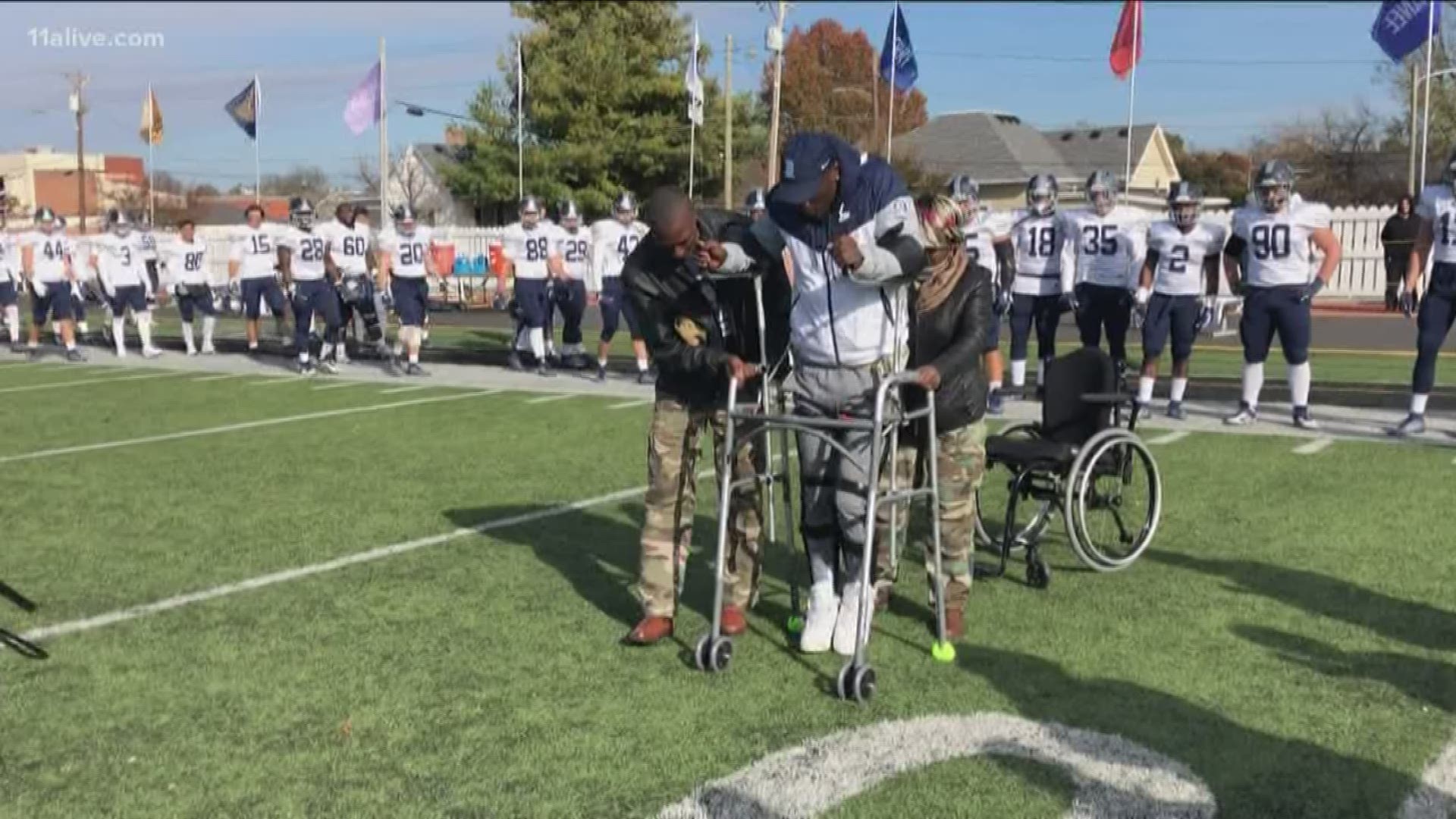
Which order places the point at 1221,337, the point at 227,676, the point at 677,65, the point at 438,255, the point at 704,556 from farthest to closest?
the point at 677,65 → the point at 438,255 → the point at 1221,337 → the point at 704,556 → the point at 227,676

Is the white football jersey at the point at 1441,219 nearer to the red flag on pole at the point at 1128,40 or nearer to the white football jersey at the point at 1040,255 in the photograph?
the white football jersey at the point at 1040,255

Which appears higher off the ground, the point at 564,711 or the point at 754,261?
the point at 754,261

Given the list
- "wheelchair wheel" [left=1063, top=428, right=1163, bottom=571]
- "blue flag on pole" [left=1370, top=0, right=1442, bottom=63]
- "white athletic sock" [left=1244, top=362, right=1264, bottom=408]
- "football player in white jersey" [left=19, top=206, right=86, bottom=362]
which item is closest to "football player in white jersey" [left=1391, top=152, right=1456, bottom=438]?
"white athletic sock" [left=1244, top=362, right=1264, bottom=408]

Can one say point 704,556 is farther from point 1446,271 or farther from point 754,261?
point 1446,271

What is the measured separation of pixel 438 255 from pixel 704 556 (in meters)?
27.7

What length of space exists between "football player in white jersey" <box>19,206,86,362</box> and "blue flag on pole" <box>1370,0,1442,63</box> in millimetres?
22438

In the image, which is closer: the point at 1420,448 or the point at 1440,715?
the point at 1440,715

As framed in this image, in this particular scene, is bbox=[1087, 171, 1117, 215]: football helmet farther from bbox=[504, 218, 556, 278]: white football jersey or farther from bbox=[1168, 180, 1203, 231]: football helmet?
bbox=[504, 218, 556, 278]: white football jersey

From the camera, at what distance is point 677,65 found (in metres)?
45.1

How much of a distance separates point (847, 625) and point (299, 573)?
2.93m

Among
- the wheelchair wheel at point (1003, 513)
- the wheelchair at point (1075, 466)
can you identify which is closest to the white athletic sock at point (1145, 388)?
the wheelchair wheel at point (1003, 513)

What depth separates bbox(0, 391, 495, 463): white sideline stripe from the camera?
10.5 m

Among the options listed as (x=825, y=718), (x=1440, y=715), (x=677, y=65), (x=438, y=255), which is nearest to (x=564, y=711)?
(x=825, y=718)

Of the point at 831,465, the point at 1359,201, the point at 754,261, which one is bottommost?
the point at 831,465
